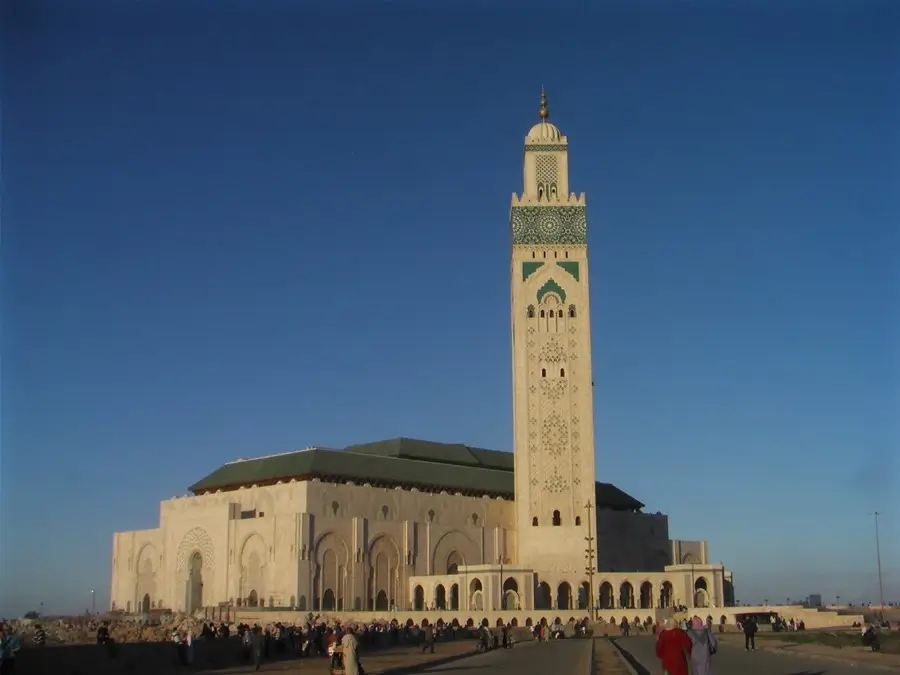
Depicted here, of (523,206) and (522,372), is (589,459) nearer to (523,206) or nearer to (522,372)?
(522,372)

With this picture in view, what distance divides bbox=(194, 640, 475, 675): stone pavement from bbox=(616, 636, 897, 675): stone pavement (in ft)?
16.4

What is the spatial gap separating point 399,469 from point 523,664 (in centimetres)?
4238

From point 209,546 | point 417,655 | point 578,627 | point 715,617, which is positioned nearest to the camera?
point 417,655

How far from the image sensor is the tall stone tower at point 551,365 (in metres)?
61.4

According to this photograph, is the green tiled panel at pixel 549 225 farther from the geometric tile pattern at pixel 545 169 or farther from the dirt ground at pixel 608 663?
the dirt ground at pixel 608 663

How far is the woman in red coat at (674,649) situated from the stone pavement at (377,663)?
30.8 ft

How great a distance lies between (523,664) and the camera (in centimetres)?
2531

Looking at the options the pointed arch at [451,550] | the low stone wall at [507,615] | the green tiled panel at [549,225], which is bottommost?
the low stone wall at [507,615]

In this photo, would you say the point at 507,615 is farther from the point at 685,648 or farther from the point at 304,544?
the point at 685,648

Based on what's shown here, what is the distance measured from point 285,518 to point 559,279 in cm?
2008

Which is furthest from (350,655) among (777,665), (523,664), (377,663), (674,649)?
(377,663)

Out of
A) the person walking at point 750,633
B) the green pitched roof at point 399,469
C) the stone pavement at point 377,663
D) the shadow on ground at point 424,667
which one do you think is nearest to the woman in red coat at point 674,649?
the stone pavement at point 377,663

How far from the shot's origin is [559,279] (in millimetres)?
63969

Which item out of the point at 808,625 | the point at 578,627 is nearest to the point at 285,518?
the point at 578,627
